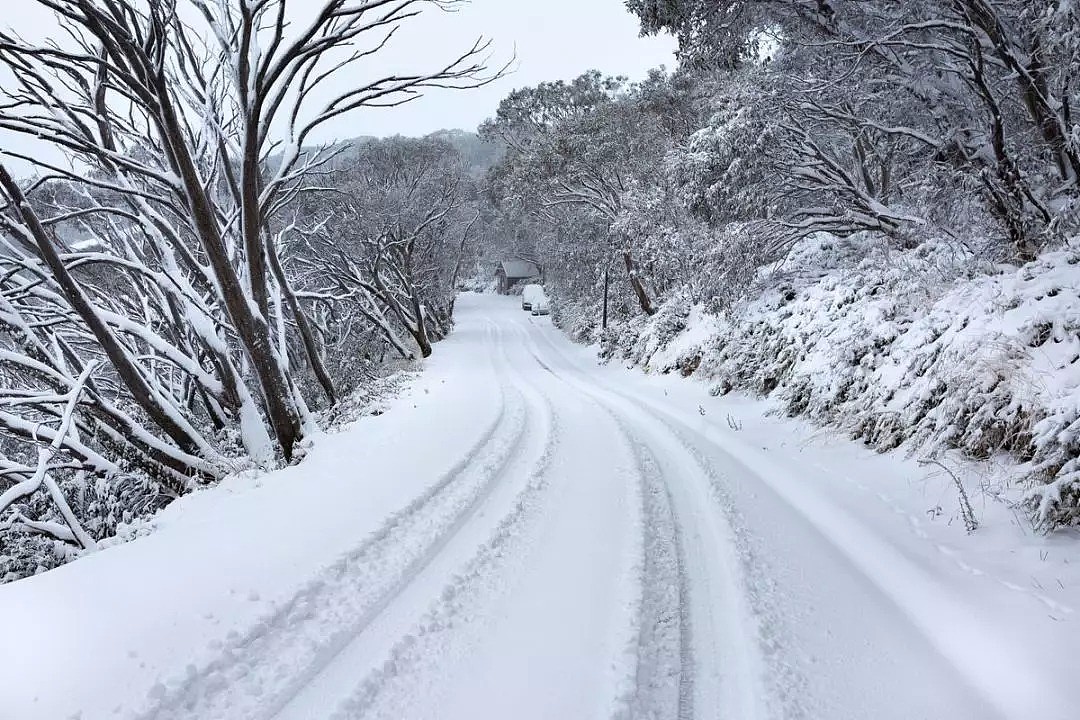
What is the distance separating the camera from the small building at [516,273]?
63.7 m

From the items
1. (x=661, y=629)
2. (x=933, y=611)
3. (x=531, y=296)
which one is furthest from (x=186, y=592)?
(x=531, y=296)

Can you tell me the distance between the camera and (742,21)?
7988 millimetres

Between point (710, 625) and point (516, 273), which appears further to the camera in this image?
point (516, 273)

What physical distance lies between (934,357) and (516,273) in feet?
195

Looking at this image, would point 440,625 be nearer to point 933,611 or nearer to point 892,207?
point 933,611

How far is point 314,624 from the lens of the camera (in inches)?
118

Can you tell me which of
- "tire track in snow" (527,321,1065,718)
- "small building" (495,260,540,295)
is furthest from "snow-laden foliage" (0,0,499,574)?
"small building" (495,260,540,295)

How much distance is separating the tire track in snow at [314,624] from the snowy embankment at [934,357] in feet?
14.8

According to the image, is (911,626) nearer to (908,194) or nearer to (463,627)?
(463,627)

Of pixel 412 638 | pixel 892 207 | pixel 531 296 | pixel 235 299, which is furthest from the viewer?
pixel 531 296

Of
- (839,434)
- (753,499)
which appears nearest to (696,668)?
(753,499)

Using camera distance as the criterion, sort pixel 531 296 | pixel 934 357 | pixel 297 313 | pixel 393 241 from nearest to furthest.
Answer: pixel 934 357 → pixel 297 313 → pixel 393 241 → pixel 531 296

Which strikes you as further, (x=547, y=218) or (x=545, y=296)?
(x=545, y=296)

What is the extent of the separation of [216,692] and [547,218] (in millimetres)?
26271
